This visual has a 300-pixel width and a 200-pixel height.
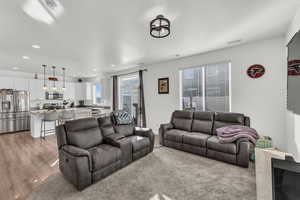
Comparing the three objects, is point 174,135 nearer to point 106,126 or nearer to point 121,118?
point 121,118

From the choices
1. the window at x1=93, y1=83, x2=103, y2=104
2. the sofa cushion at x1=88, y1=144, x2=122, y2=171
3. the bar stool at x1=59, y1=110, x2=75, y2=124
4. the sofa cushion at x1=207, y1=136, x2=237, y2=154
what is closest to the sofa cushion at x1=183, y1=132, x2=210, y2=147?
the sofa cushion at x1=207, y1=136, x2=237, y2=154

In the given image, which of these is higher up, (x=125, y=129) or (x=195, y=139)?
(x=125, y=129)

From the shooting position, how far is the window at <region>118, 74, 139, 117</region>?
5885mm

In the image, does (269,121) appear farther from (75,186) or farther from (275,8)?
(75,186)

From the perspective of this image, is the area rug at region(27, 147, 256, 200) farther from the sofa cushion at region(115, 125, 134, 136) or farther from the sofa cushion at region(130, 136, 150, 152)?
the sofa cushion at region(115, 125, 134, 136)

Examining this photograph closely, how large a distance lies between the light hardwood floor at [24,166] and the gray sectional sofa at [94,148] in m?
0.46

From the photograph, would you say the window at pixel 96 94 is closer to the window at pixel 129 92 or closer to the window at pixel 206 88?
the window at pixel 129 92

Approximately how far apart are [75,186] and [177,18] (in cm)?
307

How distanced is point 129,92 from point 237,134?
14.9 ft

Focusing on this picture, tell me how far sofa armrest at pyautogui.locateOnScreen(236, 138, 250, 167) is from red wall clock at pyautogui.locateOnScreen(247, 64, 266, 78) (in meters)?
1.65

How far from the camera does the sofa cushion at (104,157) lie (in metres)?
2.15

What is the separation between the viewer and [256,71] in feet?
10.7

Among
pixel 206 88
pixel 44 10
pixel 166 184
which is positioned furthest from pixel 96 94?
pixel 166 184

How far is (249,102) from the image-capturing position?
3.36 m
